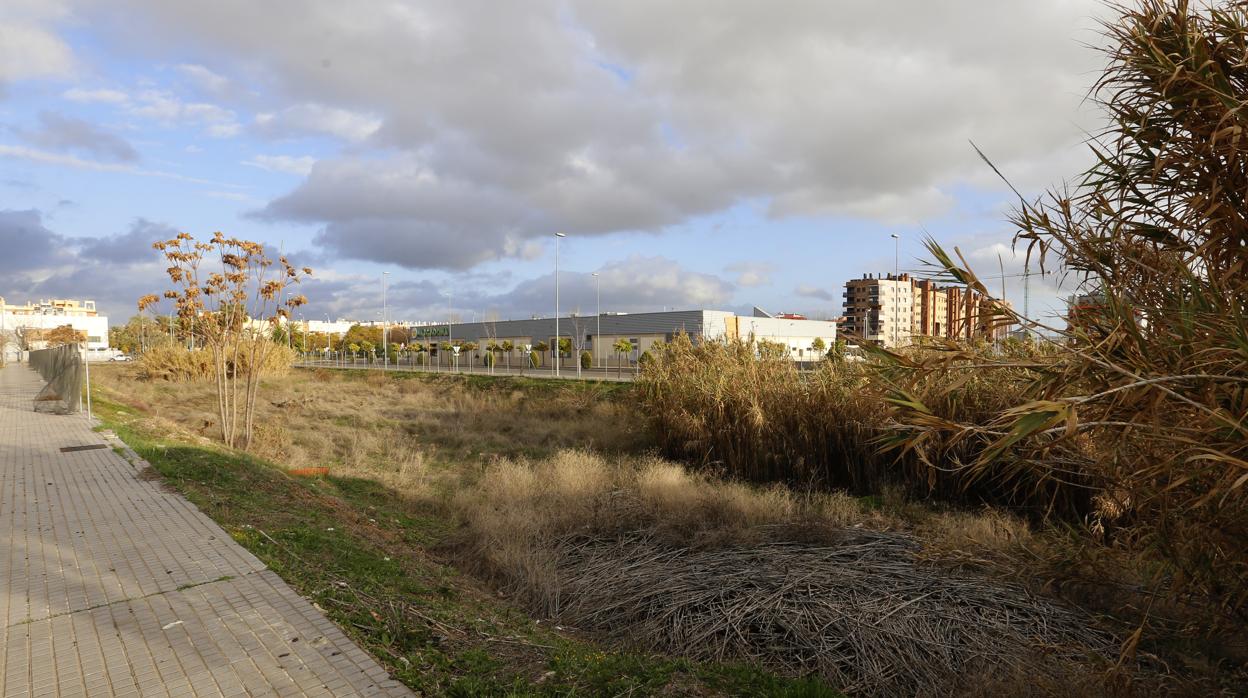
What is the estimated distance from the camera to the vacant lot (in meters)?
4.57

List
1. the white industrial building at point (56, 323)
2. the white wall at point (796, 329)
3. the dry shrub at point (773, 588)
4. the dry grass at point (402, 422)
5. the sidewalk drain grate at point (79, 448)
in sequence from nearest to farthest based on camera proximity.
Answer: the dry shrub at point (773, 588) → the sidewalk drain grate at point (79, 448) → the dry grass at point (402, 422) → the white wall at point (796, 329) → the white industrial building at point (56, 323)

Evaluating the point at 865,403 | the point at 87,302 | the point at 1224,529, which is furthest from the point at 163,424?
the point at 87,302

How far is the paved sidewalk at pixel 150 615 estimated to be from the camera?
12.6 ft

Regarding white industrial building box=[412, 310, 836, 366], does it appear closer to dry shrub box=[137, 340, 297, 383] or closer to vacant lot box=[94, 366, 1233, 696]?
dry shrub box=[137, 340, 297, 383]

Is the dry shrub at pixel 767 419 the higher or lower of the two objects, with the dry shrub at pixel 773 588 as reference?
higher

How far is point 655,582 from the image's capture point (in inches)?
268

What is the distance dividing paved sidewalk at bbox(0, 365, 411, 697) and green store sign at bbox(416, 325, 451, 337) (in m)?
Result: 79.8

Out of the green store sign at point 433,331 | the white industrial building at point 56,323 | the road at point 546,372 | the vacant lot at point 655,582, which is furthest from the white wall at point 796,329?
the white industrial building at point 56,323

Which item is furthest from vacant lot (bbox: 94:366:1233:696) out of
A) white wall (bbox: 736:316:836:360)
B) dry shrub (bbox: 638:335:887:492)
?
white wall (bbox: 736:316:836:360)

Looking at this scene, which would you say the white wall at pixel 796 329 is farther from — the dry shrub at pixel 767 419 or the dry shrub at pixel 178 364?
the dry shrub at pixel 767 419

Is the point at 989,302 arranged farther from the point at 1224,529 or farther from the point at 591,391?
the point at 591,391

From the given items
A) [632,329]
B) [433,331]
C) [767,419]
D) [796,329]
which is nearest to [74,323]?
[433,331]

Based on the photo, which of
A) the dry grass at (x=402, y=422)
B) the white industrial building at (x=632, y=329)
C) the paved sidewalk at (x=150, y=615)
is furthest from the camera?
the white industrial building at (x=632, y=329)

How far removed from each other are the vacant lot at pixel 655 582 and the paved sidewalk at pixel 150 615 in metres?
0.30
